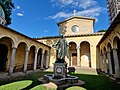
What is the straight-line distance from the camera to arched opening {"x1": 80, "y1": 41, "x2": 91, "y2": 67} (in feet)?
65.0

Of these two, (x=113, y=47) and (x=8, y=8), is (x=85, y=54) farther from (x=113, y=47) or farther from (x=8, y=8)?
(x=8, y=8)

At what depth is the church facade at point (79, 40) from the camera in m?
18.5

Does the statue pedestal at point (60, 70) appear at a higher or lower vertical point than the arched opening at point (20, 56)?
lower

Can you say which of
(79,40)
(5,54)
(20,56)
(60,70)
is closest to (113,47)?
(60,70)

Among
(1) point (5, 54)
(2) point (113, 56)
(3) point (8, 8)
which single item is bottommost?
(2) point (113, 56)

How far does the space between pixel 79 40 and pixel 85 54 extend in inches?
120

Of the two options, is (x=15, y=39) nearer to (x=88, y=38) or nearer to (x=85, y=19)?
(x=88, y=38)

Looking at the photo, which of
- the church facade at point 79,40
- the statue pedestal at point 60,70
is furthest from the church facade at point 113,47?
the statue pedestal at point 60,70

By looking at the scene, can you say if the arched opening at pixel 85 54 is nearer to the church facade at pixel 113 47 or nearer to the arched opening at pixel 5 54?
the church facade at pixel 113 47

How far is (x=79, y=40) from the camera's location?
19250 millimetres

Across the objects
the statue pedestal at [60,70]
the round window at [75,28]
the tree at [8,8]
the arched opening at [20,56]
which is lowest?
the statue pedestal at [60,70]

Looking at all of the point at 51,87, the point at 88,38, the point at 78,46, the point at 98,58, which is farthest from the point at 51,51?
the point at 51,87

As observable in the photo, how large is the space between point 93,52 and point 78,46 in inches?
108

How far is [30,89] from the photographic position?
5953 mm
